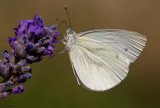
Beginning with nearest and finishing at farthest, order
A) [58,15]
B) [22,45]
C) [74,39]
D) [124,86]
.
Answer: [22,45]
[74,39]
[124,86]
[58,15]

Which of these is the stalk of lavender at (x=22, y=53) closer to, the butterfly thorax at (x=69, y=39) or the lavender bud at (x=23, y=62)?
the lavender bud at (x=23, y=62)

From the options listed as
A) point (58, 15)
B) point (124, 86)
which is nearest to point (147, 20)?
point (58, 15)

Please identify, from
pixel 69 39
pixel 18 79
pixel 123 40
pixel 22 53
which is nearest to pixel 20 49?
pixel 22 53

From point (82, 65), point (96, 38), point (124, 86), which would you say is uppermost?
point (96, 38)

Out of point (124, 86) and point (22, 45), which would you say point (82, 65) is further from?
point (124, 86)

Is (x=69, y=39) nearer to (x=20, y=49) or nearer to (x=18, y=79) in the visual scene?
(x=20, y=49)

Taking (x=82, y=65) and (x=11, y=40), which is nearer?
(x=11, y=40)

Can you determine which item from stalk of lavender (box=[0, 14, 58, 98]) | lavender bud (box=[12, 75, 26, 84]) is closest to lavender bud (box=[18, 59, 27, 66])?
stalk of lavender (box=[0, 14, 58, 98])
